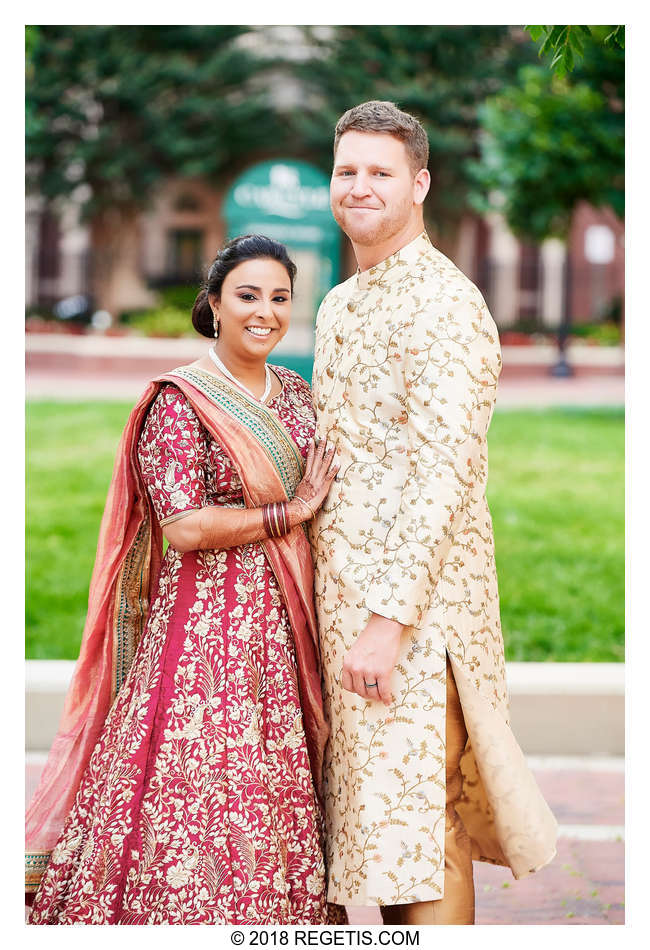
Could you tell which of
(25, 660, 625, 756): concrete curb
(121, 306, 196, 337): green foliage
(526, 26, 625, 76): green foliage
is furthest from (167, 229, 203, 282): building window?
(526, 26, 625, 76): green foliage

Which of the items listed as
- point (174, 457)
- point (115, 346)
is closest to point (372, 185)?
point (174, 457)

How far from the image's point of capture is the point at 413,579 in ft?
8.39

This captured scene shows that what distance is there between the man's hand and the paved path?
125cm

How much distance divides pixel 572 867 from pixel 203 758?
185cm

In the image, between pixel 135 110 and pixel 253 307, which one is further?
pixel 135 110

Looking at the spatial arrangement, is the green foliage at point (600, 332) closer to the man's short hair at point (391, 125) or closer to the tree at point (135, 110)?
the tree at point (135, 110)

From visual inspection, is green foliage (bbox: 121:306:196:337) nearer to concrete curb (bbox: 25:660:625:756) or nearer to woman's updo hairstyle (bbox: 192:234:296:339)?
concrete curb (bbox: 25:660:625:756)

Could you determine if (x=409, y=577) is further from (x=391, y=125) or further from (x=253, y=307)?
(x=391, y=125)

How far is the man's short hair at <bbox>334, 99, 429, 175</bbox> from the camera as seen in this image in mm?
2666
